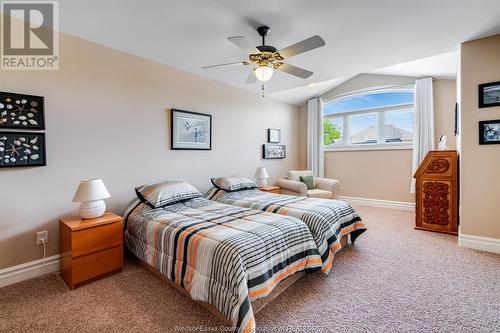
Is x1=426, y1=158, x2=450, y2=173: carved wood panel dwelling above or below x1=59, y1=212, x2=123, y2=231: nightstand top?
above

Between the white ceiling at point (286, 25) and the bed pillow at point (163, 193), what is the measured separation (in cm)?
167

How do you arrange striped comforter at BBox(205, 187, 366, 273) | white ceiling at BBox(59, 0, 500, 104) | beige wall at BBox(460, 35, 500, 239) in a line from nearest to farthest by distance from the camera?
1. white ceiling at BBox(59, 0, 500, 104)
2. striped comforter at BBox(205, 187, 366, 273)
3. beige wall at BBox(460, 35, 500, 239)

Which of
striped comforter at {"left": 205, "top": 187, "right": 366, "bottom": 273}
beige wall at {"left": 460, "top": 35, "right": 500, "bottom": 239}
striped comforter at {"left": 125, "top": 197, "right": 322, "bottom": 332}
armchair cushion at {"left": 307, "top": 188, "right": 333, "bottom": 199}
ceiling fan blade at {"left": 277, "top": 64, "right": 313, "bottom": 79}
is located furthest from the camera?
armchair cushion at {"left": 307, "top": 188, "right": 333, "bottom": 199}

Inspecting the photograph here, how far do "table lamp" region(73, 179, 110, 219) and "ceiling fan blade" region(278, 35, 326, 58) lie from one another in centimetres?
217

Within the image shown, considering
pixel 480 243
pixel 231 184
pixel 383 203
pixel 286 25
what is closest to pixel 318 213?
pixel 231 184

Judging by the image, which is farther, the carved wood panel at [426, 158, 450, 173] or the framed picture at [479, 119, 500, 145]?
the carved wood panel at [426, 158, 450, 173]

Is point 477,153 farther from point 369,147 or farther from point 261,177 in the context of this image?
point 261,177

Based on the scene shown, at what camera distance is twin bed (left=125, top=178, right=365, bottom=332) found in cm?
160

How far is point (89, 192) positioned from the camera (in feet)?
7.30

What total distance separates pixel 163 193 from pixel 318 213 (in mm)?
1737

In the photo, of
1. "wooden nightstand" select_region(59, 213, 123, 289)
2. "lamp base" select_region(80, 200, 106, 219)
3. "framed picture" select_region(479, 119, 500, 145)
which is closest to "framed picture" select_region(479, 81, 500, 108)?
"framed picture" select_region(479, 119, 500, 145)

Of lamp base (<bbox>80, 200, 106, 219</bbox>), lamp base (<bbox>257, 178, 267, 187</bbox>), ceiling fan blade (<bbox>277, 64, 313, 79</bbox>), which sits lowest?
lamp base (<bbox>80, 200, 106, 219</bbox>)

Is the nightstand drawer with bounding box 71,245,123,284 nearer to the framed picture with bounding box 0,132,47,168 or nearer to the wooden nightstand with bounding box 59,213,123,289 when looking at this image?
the wooden nightstand with bounding box 59,213,123,289

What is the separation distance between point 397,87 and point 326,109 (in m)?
1.58
